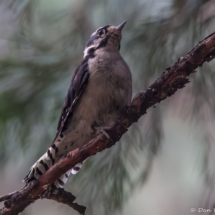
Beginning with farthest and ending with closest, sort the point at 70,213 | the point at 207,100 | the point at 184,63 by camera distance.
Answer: the point at 70,213 → the point at 207,100 → the point at 184,63

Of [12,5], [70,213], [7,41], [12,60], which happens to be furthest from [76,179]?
[12,5]

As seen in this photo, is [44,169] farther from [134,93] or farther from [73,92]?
[134,93]

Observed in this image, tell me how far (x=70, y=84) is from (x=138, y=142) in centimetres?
42

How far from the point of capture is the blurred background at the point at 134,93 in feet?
3.76

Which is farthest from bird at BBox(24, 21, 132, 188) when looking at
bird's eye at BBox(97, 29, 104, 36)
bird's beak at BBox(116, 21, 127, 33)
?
bird's eye at BBox(97, 29, 104, 36)

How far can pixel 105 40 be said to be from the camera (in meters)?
1.45

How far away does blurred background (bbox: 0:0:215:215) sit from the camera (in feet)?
3.76

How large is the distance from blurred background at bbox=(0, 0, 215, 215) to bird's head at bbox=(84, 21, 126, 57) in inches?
1.3

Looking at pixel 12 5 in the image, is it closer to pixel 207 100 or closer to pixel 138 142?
pixel 138 142

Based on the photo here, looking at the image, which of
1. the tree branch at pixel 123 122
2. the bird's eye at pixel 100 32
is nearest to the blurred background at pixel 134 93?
the bird's eye at pixel 100 32

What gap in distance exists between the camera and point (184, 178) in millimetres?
1284

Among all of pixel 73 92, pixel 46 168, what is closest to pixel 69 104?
pixel 73 92

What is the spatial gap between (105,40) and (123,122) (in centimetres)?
69

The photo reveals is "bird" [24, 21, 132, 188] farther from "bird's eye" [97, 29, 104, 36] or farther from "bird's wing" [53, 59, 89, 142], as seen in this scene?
"bird's eye" [97, 29, 104, 36]
